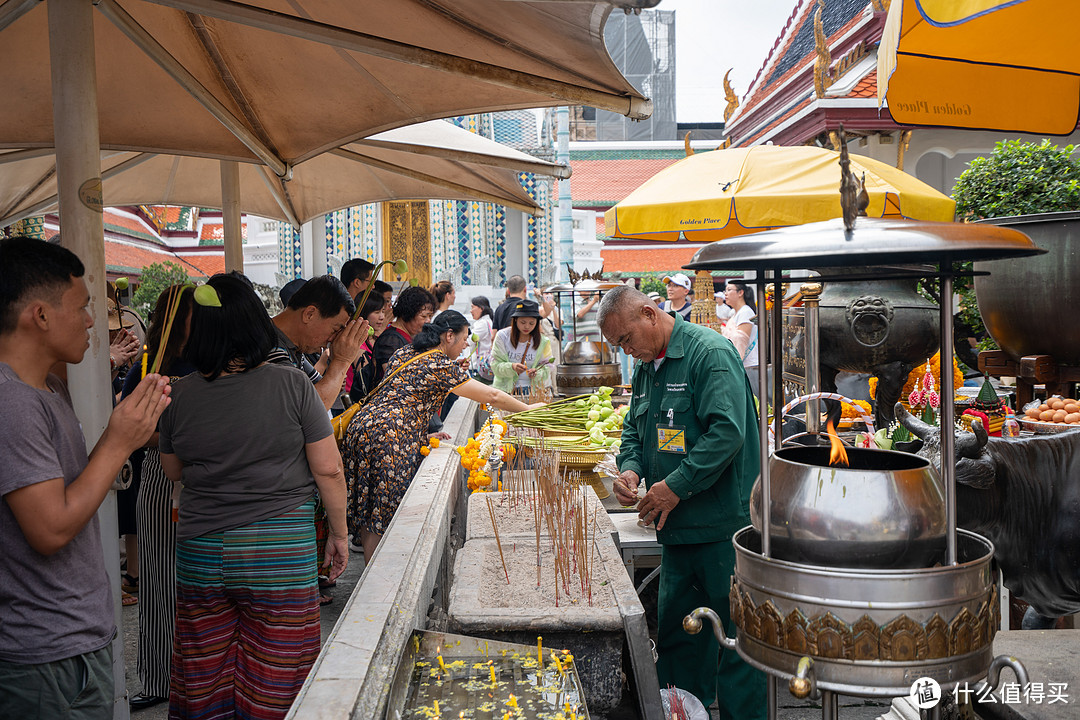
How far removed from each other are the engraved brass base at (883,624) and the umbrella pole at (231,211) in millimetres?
4318

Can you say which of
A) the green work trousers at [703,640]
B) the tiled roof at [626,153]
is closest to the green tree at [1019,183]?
the green work trousers at [703,640]

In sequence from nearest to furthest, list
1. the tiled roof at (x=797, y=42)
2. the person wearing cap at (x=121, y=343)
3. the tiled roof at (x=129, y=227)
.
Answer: the person wearing cap at (x=121, y=343) → the tiled roof at (x=797, y=42) → the tiled roof at (x=129, y=227)

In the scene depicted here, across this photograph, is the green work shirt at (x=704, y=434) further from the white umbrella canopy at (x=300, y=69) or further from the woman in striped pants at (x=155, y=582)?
the woman in striped pants at (x=155, y=582)

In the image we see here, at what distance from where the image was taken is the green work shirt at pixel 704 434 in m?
2.93

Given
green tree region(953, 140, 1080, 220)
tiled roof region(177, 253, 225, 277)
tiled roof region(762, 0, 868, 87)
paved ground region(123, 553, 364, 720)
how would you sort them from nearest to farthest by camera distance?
paved ground region(123, 553, 364, 720)
green tree region(953, 140, 1080, 220)
tiled roof region(762, 0, 868, 87)
tiled roof region(177, 253, 225, 277)

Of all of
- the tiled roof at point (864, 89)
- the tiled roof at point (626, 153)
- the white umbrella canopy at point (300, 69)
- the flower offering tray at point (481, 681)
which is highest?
the tiled roof at point (626, 153)

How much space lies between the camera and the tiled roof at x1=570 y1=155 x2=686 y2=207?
74.9 feet

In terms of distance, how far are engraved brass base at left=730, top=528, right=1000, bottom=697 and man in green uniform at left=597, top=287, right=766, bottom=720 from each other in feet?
4.53

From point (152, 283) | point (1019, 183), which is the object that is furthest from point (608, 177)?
point (1019, 183)

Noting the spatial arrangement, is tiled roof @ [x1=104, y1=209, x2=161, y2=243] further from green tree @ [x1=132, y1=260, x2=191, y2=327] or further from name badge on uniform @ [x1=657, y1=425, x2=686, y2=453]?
name badge on uniform @ [x1=657, y1=425, x2=686, y2=453]

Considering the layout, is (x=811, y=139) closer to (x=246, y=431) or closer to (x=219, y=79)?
(x=219, y=79)

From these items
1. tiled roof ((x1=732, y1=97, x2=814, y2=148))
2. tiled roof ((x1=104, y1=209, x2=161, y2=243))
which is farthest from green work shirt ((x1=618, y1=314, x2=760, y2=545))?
tiled roof ((x1=104, y1=209, x2=161, y2=243))

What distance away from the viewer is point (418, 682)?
210 cm

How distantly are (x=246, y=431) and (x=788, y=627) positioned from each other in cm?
160
